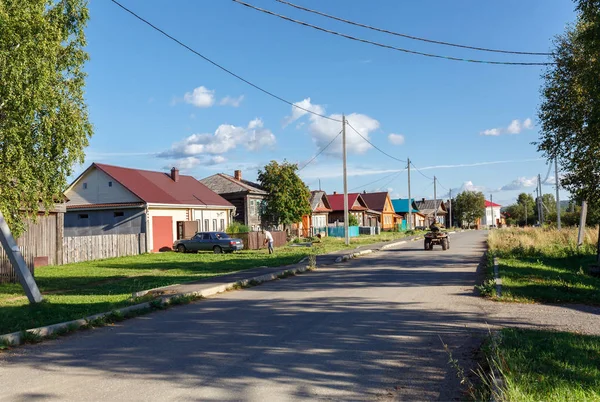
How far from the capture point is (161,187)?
3856cm

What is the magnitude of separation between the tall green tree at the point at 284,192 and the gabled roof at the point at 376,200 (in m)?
37.5

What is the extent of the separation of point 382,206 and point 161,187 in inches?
1896

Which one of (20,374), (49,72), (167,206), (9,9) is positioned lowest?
(20,374)

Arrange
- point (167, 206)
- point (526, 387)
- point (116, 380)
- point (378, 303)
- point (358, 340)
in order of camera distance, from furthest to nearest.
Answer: point (167, 206) < point (378, 303) < point (358, 340) < point (116, 380) < point (526, 387)

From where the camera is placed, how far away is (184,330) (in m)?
9.23

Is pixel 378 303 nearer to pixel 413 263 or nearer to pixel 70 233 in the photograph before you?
pixel 413 263

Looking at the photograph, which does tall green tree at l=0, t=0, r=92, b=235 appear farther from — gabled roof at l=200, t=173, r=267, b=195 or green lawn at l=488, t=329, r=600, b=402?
gabled roof at l=200, t=173, r=267, b=195

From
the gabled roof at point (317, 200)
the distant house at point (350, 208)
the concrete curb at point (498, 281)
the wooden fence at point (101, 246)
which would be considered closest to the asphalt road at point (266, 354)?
the concrete curb at point (498, 281)

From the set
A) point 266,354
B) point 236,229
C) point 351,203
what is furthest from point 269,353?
point 351,203

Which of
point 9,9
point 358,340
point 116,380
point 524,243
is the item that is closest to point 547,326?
point 358,340

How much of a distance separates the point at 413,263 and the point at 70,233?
23.8 meters

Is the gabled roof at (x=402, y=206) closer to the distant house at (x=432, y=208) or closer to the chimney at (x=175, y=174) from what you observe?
the distant house at (x=432, y=208)

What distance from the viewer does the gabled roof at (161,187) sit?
34.8 meters

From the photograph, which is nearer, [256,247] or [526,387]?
[526,387]
